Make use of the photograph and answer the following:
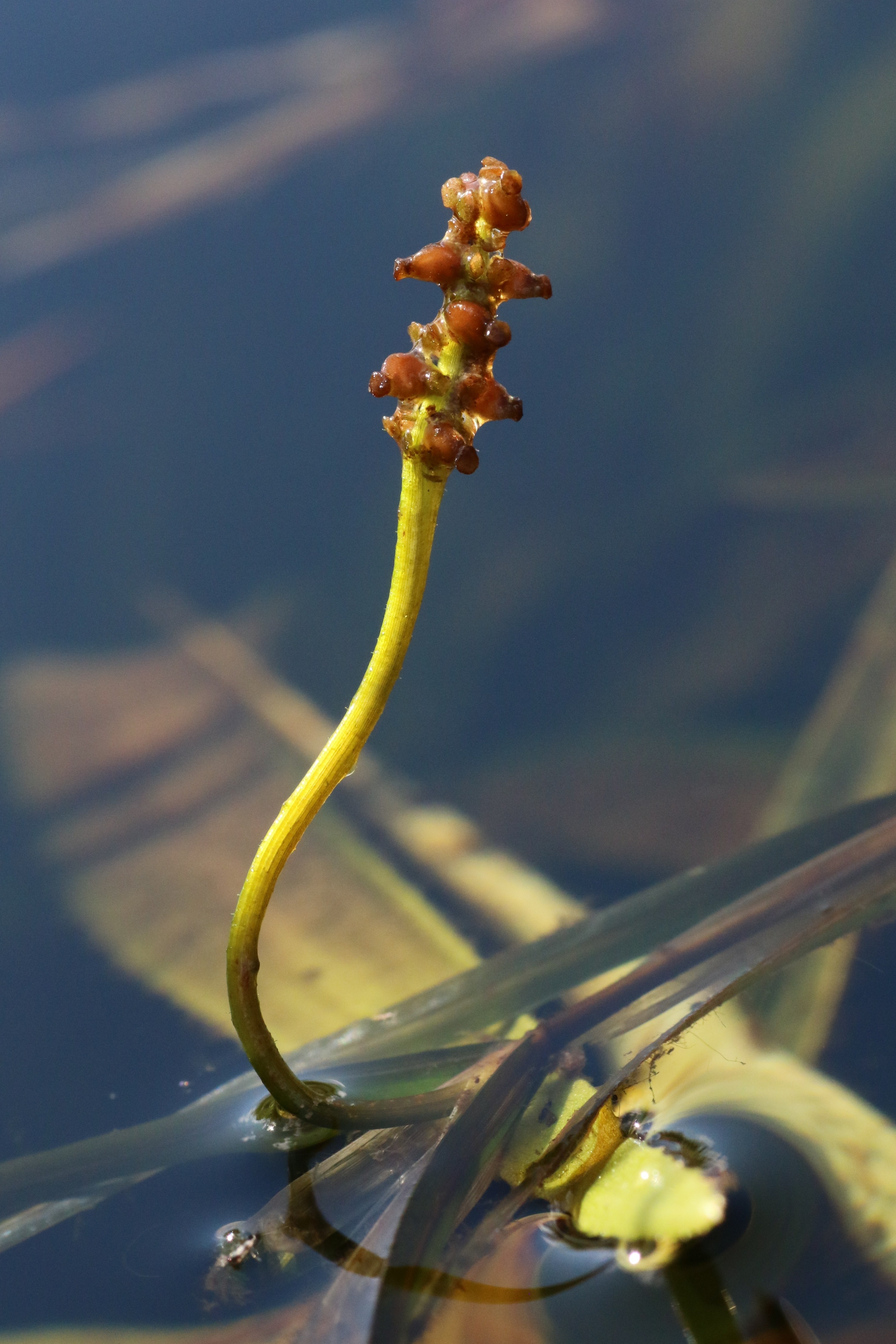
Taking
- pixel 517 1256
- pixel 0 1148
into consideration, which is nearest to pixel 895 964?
pixel 517 1256

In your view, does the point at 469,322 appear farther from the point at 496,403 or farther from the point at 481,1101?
the point at 481,1101

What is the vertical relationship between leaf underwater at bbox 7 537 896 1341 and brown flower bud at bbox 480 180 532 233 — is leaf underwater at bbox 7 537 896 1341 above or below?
below

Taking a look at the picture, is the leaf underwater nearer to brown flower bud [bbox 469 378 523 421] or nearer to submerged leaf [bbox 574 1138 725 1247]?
submerged leaf [bbox 574 1138 725 1247]

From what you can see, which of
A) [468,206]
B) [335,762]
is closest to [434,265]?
[468,206]

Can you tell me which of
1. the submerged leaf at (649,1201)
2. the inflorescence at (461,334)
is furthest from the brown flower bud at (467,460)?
the submerged leaf at (649,1201)

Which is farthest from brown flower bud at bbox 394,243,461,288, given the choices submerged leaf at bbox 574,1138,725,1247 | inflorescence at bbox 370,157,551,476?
submerged leaf at bbox 574,1138,725,1247

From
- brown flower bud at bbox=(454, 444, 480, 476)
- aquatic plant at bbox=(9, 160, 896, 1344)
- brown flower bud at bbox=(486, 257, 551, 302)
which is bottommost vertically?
aquatic plant at bbox=(9, 160, 896, 1344)
